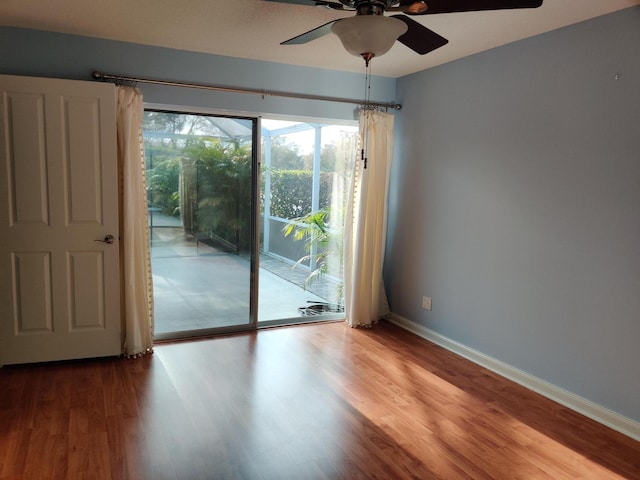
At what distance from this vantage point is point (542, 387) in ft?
11.0

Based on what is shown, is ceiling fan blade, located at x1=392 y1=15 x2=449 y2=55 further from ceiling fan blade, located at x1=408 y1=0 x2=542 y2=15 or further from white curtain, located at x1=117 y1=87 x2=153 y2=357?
white curtain, located at x1=117 y1=87 x2=153 y2=357

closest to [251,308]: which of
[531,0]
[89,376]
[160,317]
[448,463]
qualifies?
[160,317]

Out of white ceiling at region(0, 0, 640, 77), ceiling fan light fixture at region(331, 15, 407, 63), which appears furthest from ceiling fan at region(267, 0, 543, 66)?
white ceiling at region(0, 0, 640, 77)

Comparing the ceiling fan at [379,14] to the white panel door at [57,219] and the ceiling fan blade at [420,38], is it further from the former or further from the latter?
the white panel door at [57,219]

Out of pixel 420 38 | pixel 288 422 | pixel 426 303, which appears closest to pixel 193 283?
pixel 288 422

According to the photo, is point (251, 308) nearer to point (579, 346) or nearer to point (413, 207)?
point (413, 207)

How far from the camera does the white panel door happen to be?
338 cm

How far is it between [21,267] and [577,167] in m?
3.83

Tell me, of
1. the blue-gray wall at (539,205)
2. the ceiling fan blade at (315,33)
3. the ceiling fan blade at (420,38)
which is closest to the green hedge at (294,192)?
the blue-gray wall at (539,205)

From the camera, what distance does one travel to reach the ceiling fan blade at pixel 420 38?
234 cm

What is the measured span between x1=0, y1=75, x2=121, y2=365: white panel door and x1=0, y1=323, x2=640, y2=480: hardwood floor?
0.86 feet

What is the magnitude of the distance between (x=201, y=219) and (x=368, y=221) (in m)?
1.55

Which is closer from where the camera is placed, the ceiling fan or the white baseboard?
the ceiling fan

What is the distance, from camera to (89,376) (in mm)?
3424
